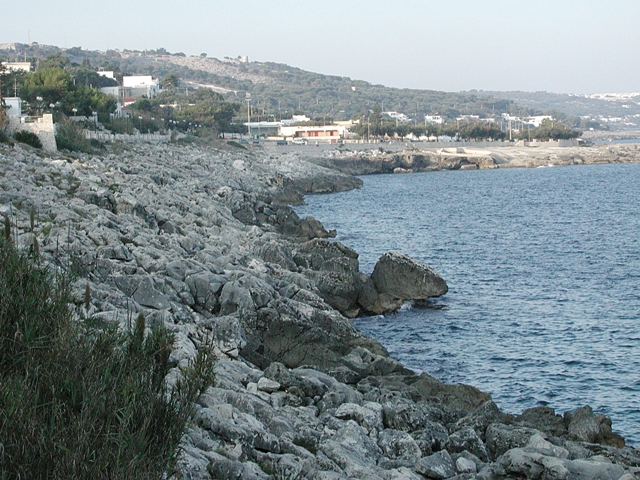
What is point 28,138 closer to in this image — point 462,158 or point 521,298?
point 521,298

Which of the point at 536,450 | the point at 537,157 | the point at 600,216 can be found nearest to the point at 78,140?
the point at 600,216

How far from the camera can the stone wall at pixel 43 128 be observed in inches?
1362

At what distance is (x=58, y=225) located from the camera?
16719mm

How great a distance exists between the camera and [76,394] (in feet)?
18.2

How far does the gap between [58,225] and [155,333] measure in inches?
431

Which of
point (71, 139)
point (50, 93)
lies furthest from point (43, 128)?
point (50, 93)

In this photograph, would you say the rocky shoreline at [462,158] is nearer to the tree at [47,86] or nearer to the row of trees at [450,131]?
the row of trees at [450,131]

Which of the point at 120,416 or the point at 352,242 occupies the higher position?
the point at 120,416

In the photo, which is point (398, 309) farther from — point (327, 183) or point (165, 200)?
point (327, 183)

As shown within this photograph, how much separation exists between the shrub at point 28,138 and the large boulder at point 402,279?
18.7m

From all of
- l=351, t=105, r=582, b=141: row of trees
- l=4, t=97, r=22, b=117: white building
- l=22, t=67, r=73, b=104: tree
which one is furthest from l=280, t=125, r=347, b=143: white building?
l=4, t=97, r=22, b=117: white building

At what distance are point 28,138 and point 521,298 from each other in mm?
22472

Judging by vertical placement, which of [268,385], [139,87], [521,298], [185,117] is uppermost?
[139,87]

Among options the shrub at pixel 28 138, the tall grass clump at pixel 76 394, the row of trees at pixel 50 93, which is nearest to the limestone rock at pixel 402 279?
the tall grass clump at pixel 76 394
